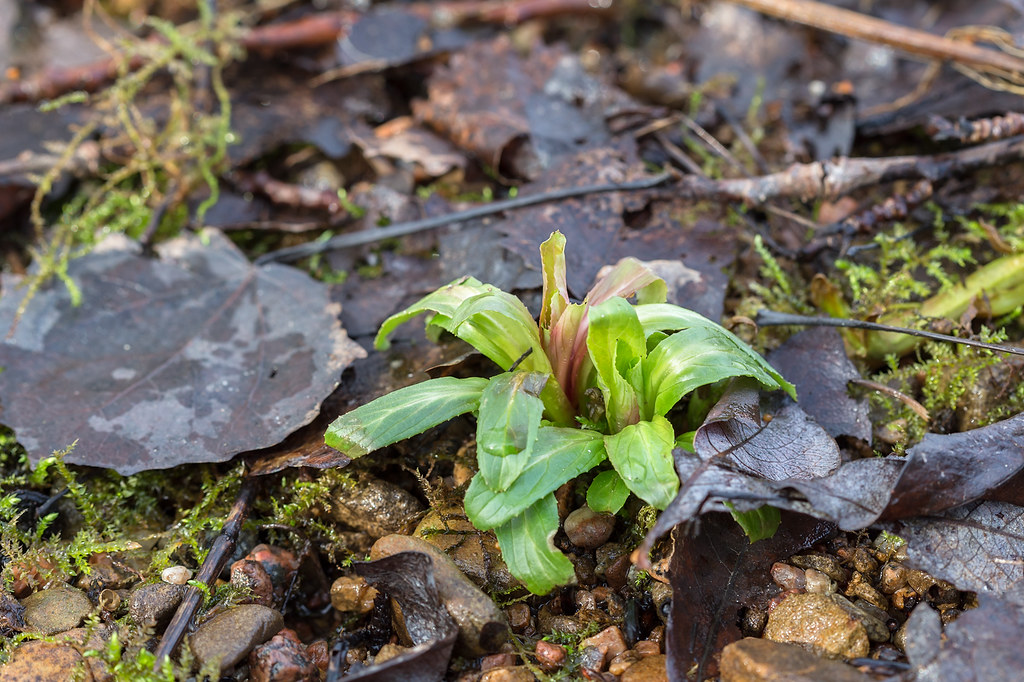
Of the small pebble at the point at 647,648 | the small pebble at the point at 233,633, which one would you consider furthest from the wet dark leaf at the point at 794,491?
the small pebble at the point at 233,633

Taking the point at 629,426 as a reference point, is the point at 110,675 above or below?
below

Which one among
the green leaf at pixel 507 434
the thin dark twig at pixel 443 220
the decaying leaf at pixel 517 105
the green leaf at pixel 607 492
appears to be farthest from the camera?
the decaying leaf at pixel 517 105

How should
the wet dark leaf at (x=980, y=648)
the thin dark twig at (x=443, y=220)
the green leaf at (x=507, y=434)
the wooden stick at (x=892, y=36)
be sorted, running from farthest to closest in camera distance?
the wooden stick at (x=892, y=36)
the thin dark twig at (x=443, y=220)
the green leaf at (x=507, y=434)
the wet dark leaf at (x=980, y=648)

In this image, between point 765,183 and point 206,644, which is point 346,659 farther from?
point 765,183

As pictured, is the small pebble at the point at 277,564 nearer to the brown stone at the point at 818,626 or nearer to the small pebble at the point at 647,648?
the small pebble at the point at 647,648

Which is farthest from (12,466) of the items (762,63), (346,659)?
(762,63)

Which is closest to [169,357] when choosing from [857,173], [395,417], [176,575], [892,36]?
[176,575]

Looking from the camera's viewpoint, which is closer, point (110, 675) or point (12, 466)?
point (110, 675)
